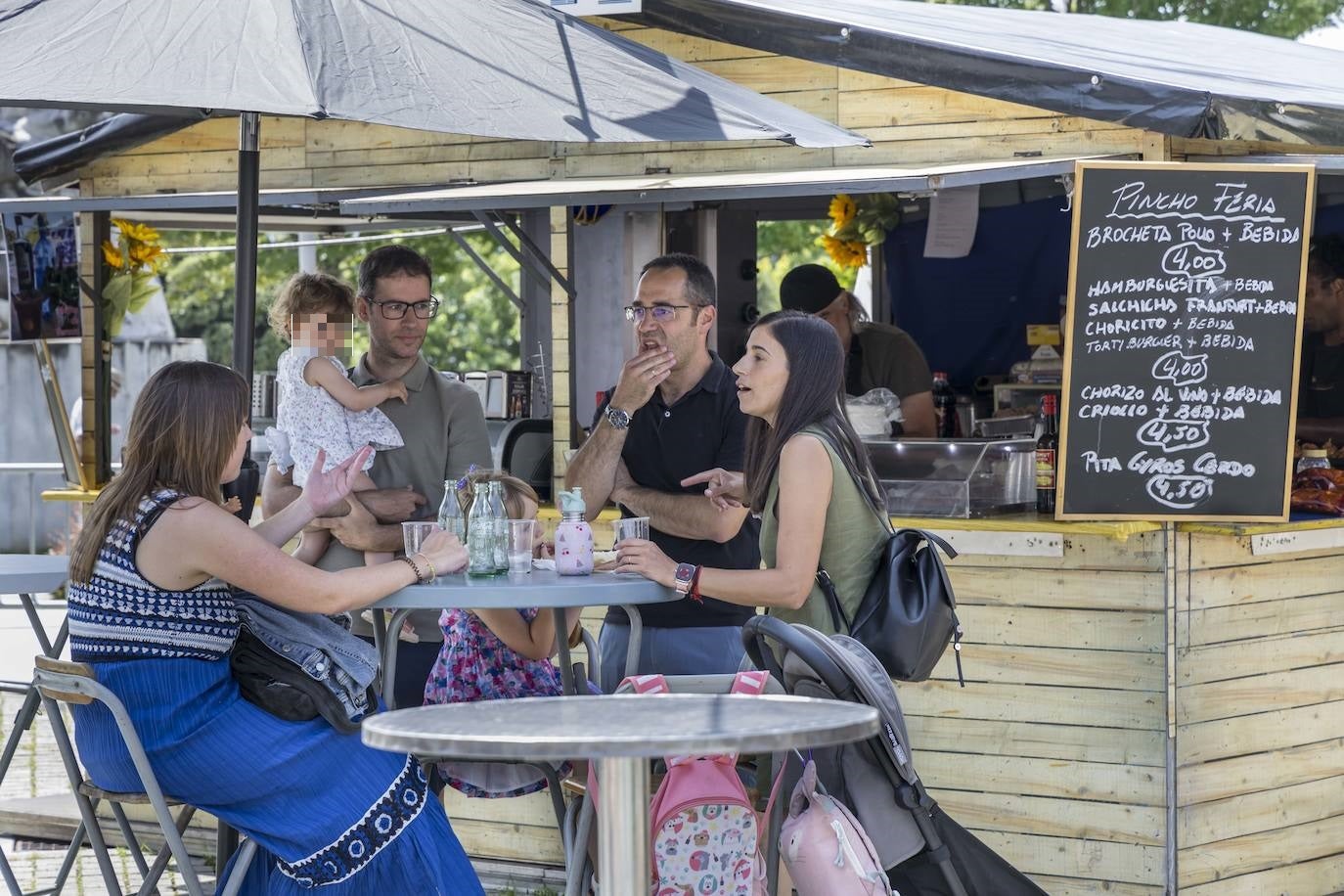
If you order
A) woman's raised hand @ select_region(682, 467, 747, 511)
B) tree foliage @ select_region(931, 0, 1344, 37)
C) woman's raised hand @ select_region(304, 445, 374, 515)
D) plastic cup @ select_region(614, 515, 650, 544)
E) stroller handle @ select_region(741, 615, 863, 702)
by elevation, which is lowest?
stroller handle @ select_region(741, 615, 863, 702)

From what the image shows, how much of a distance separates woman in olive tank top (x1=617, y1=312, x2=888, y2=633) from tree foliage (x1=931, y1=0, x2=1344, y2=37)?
13.0 metres

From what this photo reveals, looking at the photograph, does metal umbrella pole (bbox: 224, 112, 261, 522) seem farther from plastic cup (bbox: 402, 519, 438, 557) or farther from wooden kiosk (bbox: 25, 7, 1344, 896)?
wooden kiosk (bbox: 25, 7, 1344, 896)

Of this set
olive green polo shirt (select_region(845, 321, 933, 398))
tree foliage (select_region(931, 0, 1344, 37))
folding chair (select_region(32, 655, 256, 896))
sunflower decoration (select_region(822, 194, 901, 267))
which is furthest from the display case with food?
tree foliage (select_region(931, 0, 1344, 37))

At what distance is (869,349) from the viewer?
7531 mm

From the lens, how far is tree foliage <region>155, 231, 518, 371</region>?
21.4 m

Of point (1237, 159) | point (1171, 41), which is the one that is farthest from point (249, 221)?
point (1171, 41)

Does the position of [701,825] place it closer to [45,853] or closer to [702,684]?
[702,684]

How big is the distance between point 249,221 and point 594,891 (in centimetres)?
189

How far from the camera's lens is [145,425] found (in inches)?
141

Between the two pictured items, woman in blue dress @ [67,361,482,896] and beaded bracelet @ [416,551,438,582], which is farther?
beaded bracelet @ [416,551,438,582]

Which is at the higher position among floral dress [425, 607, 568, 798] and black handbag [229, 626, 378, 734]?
black handbag [229, 626, 378, 734]

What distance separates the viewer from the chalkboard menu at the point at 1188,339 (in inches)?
197

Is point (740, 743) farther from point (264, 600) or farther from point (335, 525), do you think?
point (335, 525)

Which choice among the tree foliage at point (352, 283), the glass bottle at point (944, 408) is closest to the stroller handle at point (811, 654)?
the glass bottle at point (944, 408)
